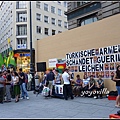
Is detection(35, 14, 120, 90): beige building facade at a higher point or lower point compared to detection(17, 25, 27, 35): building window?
lower

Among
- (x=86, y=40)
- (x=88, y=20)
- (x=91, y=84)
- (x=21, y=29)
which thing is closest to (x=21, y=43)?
(x=21, y=29)

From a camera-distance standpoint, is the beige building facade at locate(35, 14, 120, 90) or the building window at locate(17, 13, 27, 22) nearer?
the beige building facade at locate(35, 14, 120, 90)

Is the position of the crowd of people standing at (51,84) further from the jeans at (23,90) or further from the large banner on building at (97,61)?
the large banner on building at (97,61)

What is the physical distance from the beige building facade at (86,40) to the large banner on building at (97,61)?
178 mm

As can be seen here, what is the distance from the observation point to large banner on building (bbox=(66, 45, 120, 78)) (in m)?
11.2

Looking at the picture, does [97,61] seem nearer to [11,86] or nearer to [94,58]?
[94,58]

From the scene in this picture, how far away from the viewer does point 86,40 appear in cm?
1313

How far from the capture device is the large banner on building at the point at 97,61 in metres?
11.2

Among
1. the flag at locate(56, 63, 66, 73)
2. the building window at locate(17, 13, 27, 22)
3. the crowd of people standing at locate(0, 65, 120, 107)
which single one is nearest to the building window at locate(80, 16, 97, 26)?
the flag at locate(56, 63, 66, 73)

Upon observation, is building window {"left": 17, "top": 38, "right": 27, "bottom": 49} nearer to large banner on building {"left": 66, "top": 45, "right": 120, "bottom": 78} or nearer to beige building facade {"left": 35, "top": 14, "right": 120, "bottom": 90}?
beige building facade {"left": 35, "top": 14, "right": 120, "bottom": 90}

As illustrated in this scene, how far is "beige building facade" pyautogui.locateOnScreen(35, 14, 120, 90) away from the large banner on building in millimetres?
178

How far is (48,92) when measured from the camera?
11383 mm

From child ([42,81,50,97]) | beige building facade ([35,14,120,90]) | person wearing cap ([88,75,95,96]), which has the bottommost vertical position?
child ([42,81,50,97])

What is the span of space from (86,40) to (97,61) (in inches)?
71.2
